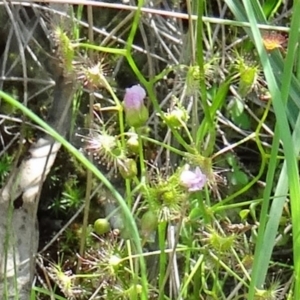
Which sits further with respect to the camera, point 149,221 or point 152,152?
point 152,152

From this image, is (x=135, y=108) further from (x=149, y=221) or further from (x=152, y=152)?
(x=152, y=152)

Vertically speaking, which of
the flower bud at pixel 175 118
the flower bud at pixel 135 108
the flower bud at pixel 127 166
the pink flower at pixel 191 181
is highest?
the flower bud at pixel 135 108

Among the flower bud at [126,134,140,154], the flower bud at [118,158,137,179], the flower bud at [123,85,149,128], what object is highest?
the flower bud at [123,85,149,128]

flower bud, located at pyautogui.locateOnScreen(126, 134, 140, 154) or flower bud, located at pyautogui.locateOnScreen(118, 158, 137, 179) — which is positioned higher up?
flower bud, located at pyautogui.locateOnScreen(126, 134, 140, 154)

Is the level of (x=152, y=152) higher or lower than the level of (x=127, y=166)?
lower

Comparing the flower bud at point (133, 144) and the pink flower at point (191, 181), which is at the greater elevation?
the flower bud at point (133, 144)

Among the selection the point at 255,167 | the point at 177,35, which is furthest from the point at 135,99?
the point at 255,167

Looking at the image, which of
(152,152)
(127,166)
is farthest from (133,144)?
(152,152)

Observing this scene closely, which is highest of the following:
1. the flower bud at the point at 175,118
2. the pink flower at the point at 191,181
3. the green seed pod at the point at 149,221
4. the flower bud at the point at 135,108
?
the flower bud at the point at 135,108
